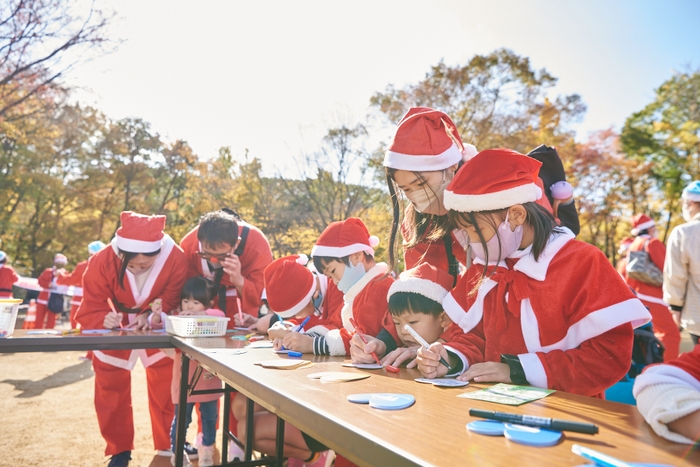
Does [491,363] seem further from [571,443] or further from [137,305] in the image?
[137,305]

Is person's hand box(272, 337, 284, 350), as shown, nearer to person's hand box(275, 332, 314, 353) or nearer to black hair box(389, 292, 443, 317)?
person's hand box(275, 332, 314, 353)

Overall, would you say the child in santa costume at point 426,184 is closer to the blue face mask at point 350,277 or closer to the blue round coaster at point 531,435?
the blue face mask at point 350,277

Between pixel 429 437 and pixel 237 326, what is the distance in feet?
9.78

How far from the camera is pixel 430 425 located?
99cm

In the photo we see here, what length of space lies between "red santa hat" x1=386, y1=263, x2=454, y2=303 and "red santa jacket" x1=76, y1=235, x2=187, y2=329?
2.18 meters

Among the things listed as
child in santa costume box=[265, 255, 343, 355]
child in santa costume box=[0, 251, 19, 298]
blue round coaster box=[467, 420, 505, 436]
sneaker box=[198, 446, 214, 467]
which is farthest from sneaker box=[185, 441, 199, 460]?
child in santa costume box=[0, 251, 19, 298]

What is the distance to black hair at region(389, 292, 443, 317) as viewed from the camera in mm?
1962

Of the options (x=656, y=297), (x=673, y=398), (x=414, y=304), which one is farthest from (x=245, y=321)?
(x=656, y=297)

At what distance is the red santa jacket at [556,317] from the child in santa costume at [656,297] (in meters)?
3.94

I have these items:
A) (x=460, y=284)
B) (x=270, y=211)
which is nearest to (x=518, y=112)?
(x=270, y=211)

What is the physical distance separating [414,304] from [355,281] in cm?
72

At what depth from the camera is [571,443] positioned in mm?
875

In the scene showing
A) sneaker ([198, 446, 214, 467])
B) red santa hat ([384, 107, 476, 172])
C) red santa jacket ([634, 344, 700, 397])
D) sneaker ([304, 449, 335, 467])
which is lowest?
sneaker ([198, 446, 214, 467])

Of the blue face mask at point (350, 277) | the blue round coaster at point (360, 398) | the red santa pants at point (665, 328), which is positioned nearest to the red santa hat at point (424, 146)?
the blue face mask at point (350, 277)
